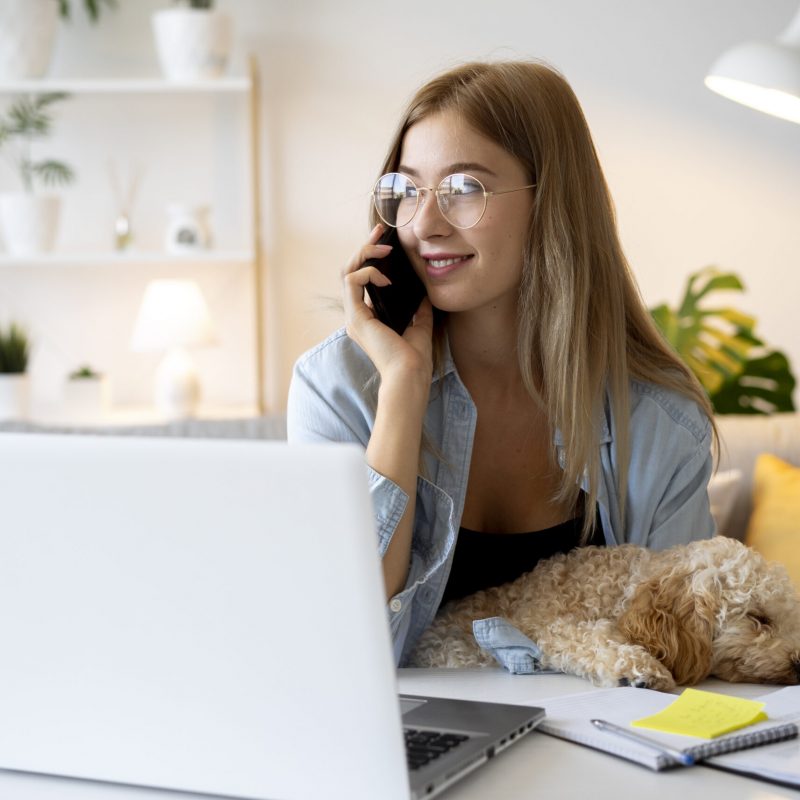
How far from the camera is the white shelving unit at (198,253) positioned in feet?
11.2

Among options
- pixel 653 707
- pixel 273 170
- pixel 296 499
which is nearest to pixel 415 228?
pixel 653 707

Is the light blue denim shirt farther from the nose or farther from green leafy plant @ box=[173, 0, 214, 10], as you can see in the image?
green leafy plant @ box=[173, 0, 214, 10]

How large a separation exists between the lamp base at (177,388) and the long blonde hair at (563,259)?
6.41 ft

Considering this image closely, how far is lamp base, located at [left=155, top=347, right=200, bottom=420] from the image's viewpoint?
3.49 metres

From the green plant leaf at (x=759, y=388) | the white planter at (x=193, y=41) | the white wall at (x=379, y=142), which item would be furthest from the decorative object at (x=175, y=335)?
the green plant leaf at (x=759, y=388)

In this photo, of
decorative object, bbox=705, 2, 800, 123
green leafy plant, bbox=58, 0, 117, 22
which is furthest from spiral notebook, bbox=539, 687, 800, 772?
green leafy plant, bbox=58, 0, 117, 22

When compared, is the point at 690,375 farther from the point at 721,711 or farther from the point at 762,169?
the point at 762,169

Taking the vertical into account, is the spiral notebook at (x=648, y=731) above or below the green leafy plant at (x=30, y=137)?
below

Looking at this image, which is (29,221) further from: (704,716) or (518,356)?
(704,716)

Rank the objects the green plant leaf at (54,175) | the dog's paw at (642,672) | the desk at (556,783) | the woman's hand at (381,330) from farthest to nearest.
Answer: the green plant leaf at (54,175) → the woman's hand at (381,330) → the dog's paw at (642,672) → the desk at (556,783)

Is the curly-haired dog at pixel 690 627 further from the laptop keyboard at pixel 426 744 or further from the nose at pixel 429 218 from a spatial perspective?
the nose at pixel 429 218

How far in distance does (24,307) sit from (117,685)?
10.2 ft

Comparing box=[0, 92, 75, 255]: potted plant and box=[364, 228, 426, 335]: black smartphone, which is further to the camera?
box=[0, 92, 75, 255]: potted plant

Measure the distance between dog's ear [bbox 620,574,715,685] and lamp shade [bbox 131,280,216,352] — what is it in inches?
93.6
